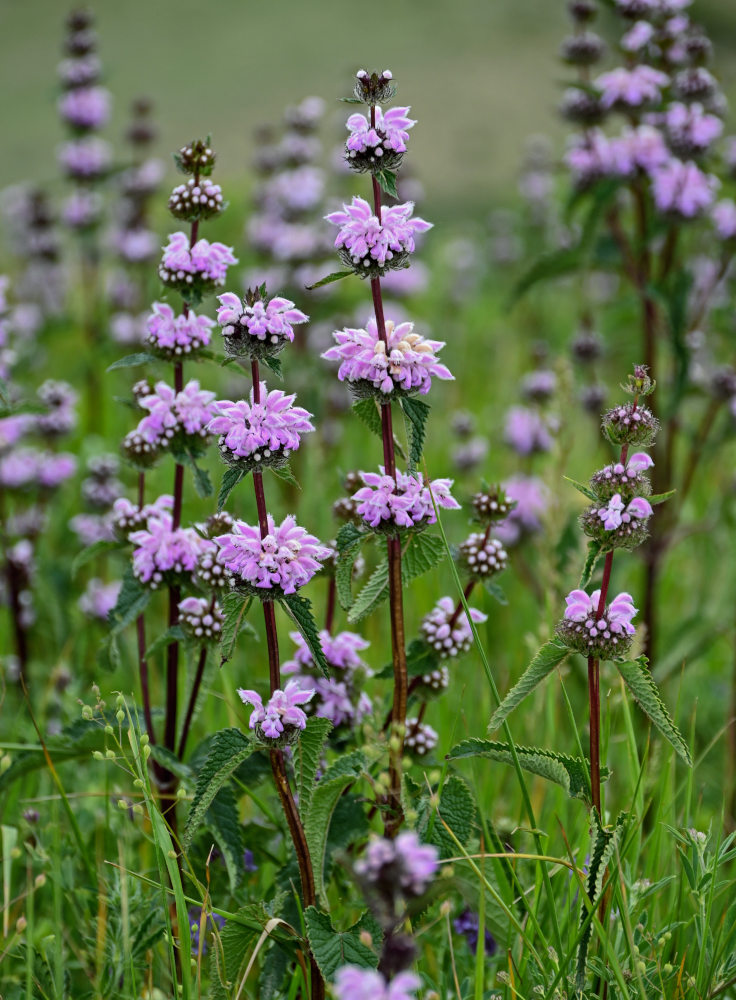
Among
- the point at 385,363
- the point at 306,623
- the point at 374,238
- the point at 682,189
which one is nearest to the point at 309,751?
the point at 306,623

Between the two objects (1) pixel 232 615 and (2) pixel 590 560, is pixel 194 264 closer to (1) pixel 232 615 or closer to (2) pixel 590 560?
(1) pixel 232 615

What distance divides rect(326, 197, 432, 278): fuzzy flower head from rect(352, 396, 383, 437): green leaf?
23 cm

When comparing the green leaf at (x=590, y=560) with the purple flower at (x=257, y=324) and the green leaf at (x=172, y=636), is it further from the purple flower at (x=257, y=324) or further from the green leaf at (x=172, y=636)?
the green leaf at (x=172, y=636)

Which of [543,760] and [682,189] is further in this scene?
[682,189]

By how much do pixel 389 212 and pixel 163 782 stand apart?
4.51 ft

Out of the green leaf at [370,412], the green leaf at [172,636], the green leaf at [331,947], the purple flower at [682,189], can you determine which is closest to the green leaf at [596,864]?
the green leaf at [331,947]

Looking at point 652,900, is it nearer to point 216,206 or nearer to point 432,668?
point 432,668

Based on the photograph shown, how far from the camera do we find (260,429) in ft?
5.35

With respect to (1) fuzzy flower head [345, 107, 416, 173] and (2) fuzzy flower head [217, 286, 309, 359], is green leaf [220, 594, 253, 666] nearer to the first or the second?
(2) fuzzy flower head [217, 286, 309, 359]

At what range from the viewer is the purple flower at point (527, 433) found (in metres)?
4.31

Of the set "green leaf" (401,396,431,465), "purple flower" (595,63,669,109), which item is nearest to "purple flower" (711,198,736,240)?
"purple flower" (595,63,669,109)

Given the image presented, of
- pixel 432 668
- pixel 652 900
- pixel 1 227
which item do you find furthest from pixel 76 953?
pixel 1 227

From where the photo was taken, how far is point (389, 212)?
5.53 ft

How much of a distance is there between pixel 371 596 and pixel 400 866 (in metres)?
0.83
